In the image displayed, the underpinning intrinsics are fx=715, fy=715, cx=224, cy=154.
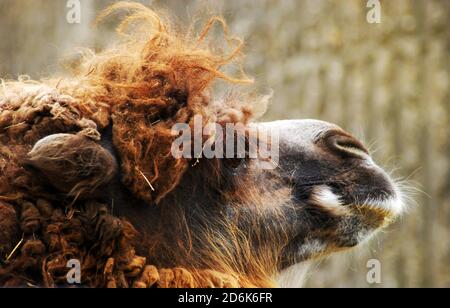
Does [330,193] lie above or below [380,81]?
below

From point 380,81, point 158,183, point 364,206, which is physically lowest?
point 364,206

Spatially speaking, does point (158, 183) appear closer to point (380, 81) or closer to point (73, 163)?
point (73, 163)

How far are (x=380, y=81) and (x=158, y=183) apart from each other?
→ 554 cm

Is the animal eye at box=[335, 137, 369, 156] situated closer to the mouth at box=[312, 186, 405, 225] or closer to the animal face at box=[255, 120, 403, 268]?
the animal face at box=[255, 120, 403, 268]

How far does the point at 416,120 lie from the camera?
25.7ft

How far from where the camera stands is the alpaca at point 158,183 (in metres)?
2.57

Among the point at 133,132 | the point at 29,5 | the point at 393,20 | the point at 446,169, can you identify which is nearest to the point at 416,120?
the point at 446,169

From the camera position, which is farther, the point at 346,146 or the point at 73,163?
the point at 346,146

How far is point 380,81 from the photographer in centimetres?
789


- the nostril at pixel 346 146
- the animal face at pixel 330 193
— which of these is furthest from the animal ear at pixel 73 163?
the nostril at pixel 346 146

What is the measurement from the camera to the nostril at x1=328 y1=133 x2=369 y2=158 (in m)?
3.12

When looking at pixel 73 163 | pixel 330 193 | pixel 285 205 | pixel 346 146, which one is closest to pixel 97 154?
pixel 73 163

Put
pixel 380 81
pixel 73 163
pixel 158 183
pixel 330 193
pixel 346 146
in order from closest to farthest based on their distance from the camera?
pixel 73 163 < pixel 158 183 < pixel 330 193 < pixel 346 146 < pixel 380 81

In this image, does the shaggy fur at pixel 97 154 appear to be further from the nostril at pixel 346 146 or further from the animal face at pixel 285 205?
the nostril at pixel 346 146
